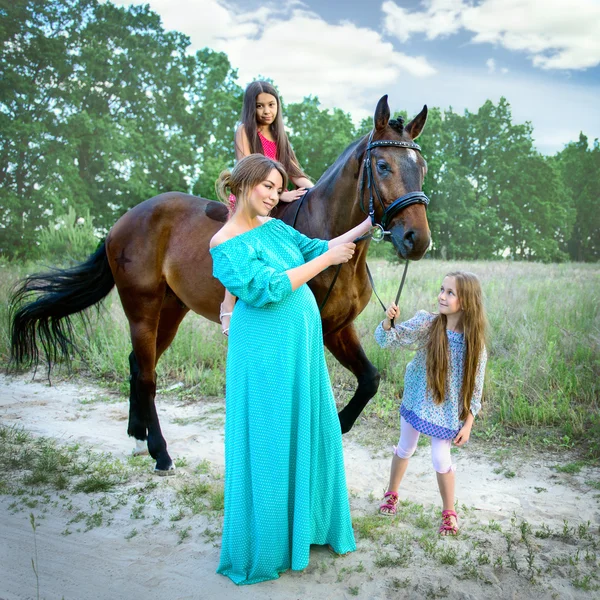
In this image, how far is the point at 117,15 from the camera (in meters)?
22.7

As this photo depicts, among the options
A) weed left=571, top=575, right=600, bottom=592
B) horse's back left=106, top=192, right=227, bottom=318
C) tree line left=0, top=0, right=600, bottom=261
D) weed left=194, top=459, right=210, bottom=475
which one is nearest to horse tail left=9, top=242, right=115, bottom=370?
horse's back left=106, top=192, right=227, bottom=318

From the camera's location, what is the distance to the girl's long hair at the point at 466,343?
9.00ft

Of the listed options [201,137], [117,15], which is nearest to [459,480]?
[201,137]

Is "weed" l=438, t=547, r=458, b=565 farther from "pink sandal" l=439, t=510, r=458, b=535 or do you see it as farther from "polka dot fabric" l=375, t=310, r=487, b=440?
"polka dot fabric" l=375, t=310, r=487, b=440

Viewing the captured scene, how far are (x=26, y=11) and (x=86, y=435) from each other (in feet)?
64.5

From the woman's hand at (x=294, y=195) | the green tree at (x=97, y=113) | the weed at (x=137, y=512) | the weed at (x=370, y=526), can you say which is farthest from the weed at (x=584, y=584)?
the green tree at (x=97, y=113)

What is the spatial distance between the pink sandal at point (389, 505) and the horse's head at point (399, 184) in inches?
59.7

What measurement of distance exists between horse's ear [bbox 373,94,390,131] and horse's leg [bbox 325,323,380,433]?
1278 millimetres

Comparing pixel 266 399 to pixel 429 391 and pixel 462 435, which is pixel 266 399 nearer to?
pixel 429 391

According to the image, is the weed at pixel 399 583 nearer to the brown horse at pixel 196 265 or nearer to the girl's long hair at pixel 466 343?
the girl's long hair at pixel 466 343

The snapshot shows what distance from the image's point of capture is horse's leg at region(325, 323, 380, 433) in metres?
3.37

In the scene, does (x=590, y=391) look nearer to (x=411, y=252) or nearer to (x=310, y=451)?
(x=411, y=252)

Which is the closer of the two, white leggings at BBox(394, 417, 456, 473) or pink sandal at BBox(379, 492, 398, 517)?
white leggings at BBox(394, 417, 456, 473)

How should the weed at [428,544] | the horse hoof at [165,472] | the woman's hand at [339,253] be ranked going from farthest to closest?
the horse hoof at [165,472] → the weed at [428,544] → the woman's hand at [339,253]
